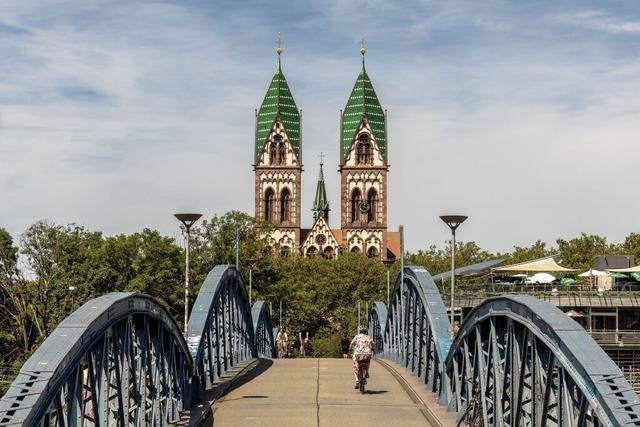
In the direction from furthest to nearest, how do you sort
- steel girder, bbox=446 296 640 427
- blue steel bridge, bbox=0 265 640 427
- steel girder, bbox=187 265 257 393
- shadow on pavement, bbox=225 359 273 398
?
1. shadow on pavement, bbox=225 359 273 398
2. steel girder, bbox=187 265 257 393
3. blue steel bridge, bbox=0 265 640 427
4. steel girder, bbox=446 296 640 427

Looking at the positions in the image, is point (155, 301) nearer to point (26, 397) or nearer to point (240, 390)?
point (26, 397)

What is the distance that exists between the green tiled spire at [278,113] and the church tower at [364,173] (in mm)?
5482

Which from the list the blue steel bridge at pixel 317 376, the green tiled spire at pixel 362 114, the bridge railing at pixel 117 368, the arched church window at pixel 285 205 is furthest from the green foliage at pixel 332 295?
the bridge railing at pixel 117 368

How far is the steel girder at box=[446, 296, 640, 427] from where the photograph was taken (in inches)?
452

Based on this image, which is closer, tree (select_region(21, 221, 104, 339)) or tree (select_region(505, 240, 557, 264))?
tree (select_region(21, 221, 104, 339))

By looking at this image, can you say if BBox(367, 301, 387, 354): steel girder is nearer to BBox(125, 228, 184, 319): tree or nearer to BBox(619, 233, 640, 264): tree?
BBox(125, 228, 184, 319): tree

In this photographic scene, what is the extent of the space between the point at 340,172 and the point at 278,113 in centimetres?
→ 1012

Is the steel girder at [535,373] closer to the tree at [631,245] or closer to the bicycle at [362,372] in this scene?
the bicycle at [362,372]

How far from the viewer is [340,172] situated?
148 metres

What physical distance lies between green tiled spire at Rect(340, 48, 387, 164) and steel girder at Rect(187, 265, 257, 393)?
350ft

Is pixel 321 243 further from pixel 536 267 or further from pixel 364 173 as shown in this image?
pixel 536 267

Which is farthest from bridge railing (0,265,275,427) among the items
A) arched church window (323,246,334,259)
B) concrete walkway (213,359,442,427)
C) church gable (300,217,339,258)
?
church gable (300,217,339,258)

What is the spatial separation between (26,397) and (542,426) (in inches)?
236

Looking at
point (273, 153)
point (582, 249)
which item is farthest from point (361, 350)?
point (273, 153)
